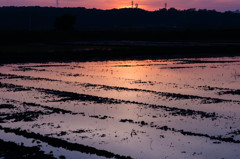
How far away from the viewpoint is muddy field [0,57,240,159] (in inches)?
300

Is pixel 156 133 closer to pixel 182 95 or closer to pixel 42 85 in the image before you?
pixel 182 95

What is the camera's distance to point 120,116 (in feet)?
34.4

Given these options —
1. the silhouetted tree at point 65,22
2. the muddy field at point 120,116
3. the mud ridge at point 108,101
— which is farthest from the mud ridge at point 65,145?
the silhouetted tree at point 65,22

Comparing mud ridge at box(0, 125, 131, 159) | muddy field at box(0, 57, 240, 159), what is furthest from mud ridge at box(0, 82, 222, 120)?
mud ridge at box(0, 125, 131, 159)

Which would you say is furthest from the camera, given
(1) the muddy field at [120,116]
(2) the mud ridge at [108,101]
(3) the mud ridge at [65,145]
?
(2) the mud ridge at [108,101]

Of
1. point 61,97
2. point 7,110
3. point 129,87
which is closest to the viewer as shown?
point 7,110

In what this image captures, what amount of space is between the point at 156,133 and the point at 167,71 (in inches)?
475

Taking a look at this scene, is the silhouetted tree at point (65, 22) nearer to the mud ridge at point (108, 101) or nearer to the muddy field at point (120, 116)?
the muddy field at point (120, 116)

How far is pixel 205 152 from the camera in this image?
7414 mm

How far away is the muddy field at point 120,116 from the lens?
300 inches

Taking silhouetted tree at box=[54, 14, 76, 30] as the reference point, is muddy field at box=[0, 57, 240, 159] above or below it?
below

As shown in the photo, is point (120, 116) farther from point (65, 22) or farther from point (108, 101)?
point (65, 22)

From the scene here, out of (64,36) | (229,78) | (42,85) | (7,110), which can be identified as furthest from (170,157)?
(64,36)

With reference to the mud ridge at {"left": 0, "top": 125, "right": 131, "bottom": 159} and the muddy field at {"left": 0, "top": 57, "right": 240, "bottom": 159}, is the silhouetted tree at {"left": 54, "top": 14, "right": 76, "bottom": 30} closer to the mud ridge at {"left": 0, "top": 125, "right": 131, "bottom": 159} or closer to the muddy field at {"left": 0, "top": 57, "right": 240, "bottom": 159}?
the muddy field at {"left": 0, "top": 57, "right": 240, "bottom": 159}
